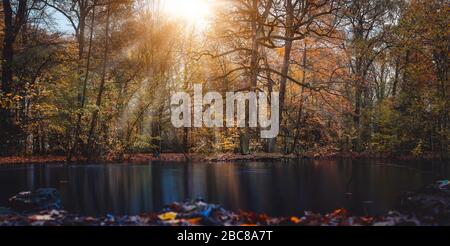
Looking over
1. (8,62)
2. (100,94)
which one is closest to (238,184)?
(100,94)

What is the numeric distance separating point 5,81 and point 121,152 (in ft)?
7.82

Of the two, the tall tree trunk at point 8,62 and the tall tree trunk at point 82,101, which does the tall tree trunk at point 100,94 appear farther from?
the tall tree trunk at point 8,62

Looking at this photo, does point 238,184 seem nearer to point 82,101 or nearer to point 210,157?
point 210,157

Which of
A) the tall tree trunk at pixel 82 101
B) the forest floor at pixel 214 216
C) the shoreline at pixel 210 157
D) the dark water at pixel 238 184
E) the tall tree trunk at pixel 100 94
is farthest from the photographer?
the tall tree trunk at pixel 100 94

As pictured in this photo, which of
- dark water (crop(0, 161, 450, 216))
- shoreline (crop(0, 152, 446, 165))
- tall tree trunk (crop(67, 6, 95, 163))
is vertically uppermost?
tall tree trunk (crop(67, 6, 95, 163))

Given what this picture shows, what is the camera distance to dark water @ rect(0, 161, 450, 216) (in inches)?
184

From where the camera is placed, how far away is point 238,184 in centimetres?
543

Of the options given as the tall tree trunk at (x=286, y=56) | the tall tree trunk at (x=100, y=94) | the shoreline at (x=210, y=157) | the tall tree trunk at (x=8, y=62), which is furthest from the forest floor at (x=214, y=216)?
the tall tree trunk at (x=286, y=56)

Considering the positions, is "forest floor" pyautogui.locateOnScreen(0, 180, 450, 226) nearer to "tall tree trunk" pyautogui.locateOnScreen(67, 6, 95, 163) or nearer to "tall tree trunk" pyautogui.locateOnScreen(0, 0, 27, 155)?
"tall tree trunk" pyautogui.locateOnScreen(0, 0, 27, 155)

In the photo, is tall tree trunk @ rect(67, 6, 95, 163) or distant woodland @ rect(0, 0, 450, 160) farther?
tall tree trunk @ rect(67, 6, 95, 163)

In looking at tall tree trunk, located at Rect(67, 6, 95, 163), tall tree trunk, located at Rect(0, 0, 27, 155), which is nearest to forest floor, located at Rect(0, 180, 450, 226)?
tall tree trunk, located at Rect(0, 0, 27, 155)

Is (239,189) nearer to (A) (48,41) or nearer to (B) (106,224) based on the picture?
(B) (106,224)

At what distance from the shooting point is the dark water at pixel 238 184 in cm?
466
